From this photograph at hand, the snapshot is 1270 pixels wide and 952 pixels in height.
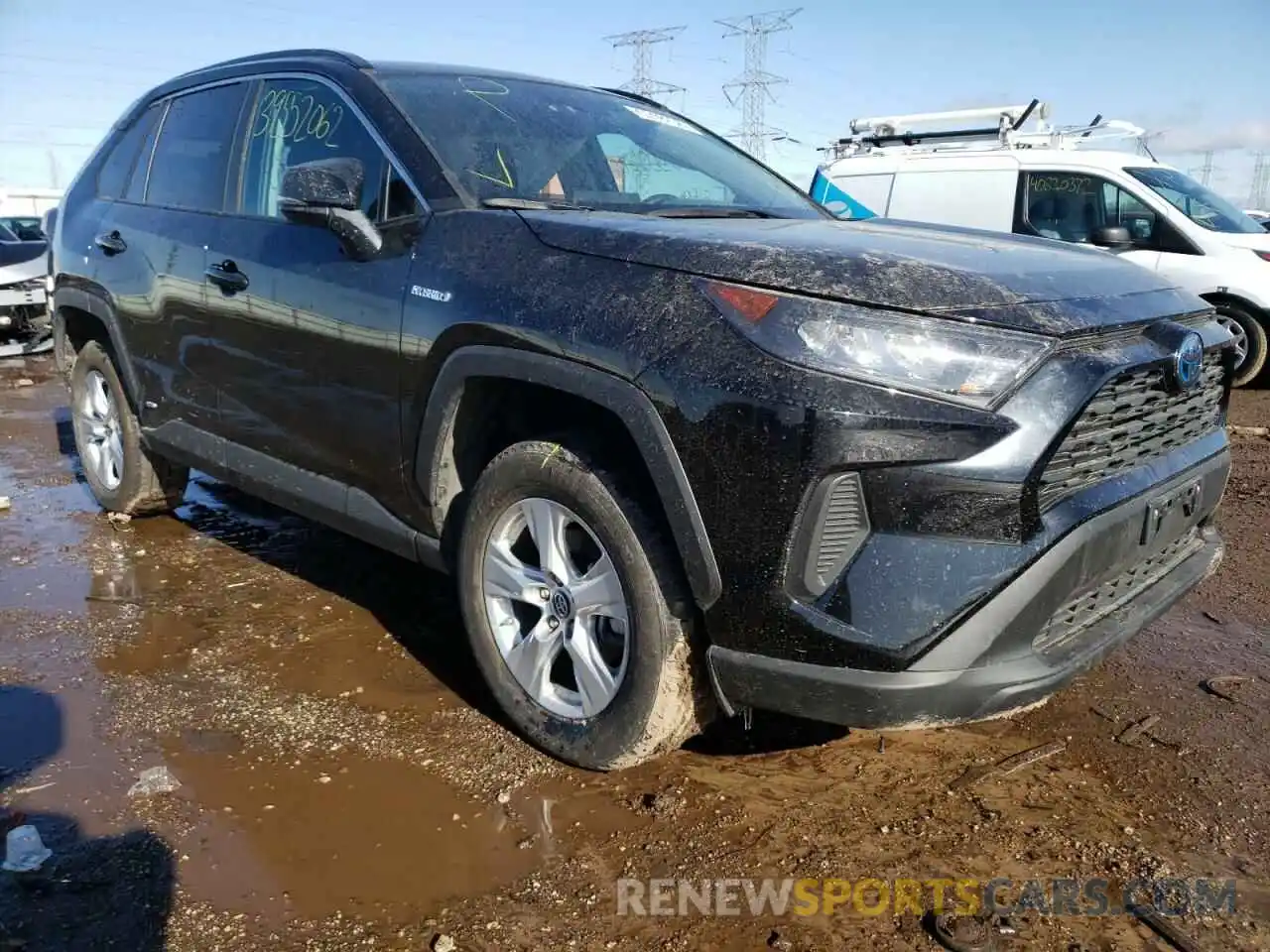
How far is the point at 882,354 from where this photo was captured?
209cm

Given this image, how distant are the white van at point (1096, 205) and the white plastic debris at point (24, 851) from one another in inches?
324

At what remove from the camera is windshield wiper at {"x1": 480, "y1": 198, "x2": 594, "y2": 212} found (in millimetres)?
2895

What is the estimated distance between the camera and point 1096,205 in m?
8.88

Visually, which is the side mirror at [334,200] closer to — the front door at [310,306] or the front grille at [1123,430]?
the front door at [310,306]

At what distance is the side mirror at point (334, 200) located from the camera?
289cm

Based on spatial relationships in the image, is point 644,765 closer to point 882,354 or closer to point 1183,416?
point 882,354

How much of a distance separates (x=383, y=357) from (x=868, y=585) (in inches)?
62.3

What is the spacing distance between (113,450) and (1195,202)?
8779 millimetres

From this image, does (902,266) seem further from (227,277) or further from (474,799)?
(227,277)

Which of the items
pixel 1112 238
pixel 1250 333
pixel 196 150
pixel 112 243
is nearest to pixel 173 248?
pixel 196 150

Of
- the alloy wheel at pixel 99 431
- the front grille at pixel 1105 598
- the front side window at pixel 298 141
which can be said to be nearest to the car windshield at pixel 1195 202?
the front grille at pixel 1105 598

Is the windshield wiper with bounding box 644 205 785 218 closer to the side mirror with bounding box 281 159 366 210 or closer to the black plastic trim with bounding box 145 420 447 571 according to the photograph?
the side mirror with bounding box 281 159 366 210

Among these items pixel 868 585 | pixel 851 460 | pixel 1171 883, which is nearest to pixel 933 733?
pixel 1171 883

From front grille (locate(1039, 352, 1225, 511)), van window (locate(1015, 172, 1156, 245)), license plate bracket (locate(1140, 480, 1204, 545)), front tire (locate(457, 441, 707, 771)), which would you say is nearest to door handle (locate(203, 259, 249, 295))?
front tire (locate(457, 441, 707, 771))
